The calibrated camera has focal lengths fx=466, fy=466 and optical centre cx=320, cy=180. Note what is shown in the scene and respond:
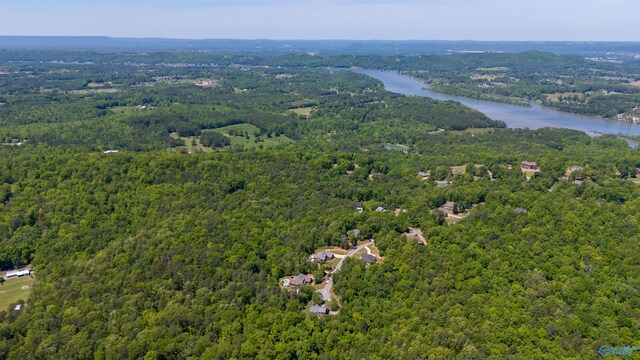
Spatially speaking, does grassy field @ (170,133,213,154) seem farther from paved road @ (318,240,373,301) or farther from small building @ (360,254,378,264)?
small building @ (360,254,378,264)

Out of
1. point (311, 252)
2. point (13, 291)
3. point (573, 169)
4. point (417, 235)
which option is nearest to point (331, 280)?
point (311, 252)

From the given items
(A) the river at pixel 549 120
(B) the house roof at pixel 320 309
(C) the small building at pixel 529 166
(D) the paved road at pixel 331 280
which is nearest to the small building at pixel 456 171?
(C) the small building at pixel 529 166

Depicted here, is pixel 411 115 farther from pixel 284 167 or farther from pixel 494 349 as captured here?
pixel 494 349

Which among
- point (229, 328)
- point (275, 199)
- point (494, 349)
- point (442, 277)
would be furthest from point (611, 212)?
point (229, 328)

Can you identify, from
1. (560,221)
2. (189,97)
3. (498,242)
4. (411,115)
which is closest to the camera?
(498,242)

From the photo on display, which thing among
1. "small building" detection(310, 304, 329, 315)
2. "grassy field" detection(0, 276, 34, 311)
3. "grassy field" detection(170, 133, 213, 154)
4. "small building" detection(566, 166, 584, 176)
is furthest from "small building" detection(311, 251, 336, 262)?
"grassy field" detection(170, 133, 213, 154)

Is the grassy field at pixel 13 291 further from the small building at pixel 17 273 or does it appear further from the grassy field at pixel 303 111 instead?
the grassy field at pixel 303 111
